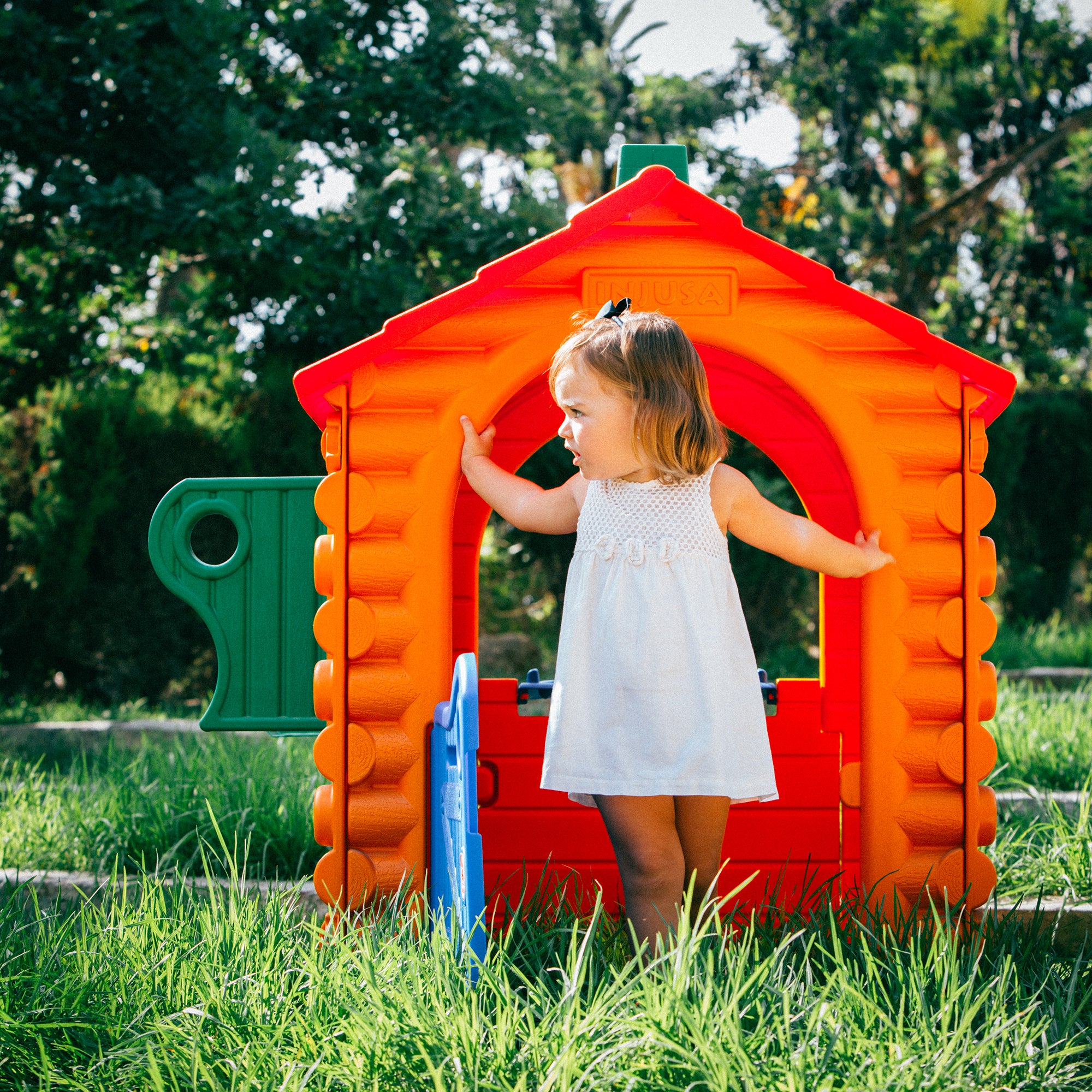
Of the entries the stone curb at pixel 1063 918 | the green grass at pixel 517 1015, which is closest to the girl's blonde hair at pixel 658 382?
the green grass at pixel 517 1015

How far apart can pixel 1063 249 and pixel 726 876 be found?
10.5 metres

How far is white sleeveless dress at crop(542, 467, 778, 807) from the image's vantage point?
1940 millimetres

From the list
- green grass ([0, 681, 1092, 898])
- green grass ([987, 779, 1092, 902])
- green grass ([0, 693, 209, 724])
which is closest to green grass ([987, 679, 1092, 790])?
green grass ([0, 681, 1092, 898])

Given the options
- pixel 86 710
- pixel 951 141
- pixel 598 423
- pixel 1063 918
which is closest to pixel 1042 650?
pixel 1063 918

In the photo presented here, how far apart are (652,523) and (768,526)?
271 millimetres

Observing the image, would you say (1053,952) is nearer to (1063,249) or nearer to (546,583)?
(546,583)

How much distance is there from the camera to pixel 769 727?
272cm

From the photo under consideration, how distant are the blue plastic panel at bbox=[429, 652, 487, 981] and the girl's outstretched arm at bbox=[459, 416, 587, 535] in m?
0.40

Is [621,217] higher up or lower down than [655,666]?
higher up

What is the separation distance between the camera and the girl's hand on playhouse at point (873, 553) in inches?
88.9

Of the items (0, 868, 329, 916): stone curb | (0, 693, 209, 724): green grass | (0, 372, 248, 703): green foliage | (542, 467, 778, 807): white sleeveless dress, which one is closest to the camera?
(542, 467, 778, 807): white sleeveless dress

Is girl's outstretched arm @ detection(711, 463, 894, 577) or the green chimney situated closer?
girl's outstretched arm @ detection(711, 463, 894, 577)

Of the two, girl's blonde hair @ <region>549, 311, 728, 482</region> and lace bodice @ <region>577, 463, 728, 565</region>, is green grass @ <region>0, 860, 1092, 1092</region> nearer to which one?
lace bodice @ <region>577, 463, 728, 565</region>

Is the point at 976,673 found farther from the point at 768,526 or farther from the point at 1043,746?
the point at 1043,746
